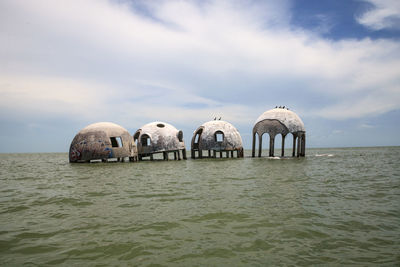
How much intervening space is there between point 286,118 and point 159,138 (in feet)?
38.1

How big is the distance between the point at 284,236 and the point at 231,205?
6.37ft

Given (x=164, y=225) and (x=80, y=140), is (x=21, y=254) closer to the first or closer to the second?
(x=164, y=225)

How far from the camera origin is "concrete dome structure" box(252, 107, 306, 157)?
75.4 feet

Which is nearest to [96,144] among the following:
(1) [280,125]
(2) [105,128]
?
(2) [105,128]

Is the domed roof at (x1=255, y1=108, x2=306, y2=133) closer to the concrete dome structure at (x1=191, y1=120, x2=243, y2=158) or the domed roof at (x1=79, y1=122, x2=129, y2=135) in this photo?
the concrete dome structure at (x1=191, y1=120, x2=243, y2=158)

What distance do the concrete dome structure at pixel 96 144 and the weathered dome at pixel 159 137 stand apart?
240 centimetres

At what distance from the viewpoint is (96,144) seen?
1820 centimetres

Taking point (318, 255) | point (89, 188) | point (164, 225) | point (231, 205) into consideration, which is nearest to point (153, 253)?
point (164, 225)

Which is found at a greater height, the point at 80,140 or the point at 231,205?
the point at 80,140

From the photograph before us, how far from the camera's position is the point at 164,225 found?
4359mm

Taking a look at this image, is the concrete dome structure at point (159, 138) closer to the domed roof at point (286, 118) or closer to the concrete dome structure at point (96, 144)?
the concrete dome structure at point (96, 144)

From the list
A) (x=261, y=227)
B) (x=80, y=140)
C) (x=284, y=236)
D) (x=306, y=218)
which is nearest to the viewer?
(x=284, y=236)

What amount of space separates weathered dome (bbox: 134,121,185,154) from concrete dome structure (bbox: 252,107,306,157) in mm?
7583

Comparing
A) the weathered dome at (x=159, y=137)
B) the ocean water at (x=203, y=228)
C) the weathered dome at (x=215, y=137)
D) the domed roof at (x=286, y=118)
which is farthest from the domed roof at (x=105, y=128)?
the domed roof at (x=286, y=118)
